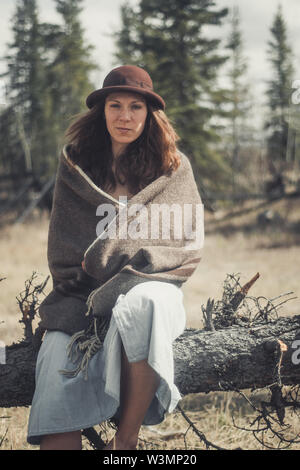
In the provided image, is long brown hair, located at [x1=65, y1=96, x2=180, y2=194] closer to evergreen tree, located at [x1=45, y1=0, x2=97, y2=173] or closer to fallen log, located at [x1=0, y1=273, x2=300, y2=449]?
fallen log, located at [x1=0, y1=273, x2=300, y2=449]

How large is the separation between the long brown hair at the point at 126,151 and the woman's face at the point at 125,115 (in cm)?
12

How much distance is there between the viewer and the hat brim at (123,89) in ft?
8.24

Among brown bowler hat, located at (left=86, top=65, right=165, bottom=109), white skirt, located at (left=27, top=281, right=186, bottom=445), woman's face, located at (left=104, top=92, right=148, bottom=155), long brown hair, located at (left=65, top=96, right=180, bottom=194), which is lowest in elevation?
white skirt, located at (left=27, top=281, right=186, bottom=445)

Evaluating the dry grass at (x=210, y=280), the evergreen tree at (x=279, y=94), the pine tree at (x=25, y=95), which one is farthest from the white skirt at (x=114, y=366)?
the evergreen tree at (x=279, y=94)

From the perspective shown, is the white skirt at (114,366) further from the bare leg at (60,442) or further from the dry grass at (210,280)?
the dry grass at (210,280)

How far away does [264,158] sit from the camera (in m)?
28.3

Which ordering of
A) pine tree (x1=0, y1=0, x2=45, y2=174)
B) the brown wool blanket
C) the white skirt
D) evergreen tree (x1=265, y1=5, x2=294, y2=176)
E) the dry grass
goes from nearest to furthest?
1. the white skirt
2. the brown wool blanket
3. the dry grass
4. pine tree (x1=0, y1=0, x2=45, y2=174)
5. evergreen tree (x1=265, y1=5, x2=294, y2=176)

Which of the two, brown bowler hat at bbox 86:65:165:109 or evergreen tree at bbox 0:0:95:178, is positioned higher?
brown bowler hat at bbox 86:65:165:109

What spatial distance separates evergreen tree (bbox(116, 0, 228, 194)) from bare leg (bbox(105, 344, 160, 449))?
12.5 metres

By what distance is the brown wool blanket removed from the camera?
7.76ft

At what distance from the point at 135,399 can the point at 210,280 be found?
7.03m

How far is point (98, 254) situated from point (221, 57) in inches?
580

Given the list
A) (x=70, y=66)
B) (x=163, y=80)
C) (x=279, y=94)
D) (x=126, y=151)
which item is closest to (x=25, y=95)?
(x=70, y=66)

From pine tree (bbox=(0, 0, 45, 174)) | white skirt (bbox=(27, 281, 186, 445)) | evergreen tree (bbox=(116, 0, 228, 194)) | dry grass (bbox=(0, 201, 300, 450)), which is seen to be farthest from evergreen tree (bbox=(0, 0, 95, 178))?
white skirt (bbox=(27, 281, 186, 445))
